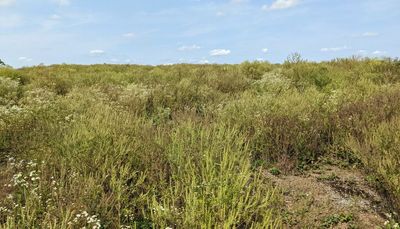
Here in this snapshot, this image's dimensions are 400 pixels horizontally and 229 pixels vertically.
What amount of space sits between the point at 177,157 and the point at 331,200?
199 centimetres

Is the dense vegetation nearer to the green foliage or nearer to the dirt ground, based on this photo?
the dirt ground

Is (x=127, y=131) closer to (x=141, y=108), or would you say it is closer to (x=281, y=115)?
(x=281, y=115)

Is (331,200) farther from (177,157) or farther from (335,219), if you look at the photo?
(177,157)

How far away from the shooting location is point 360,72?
13.9 metres

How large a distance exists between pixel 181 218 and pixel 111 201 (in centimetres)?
75

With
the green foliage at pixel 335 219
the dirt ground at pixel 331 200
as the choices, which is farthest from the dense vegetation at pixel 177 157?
the green foliage at pixel 335 219

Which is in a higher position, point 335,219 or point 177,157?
point 177,157

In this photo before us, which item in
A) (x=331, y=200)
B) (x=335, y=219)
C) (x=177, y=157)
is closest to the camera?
(x=335, y=219)

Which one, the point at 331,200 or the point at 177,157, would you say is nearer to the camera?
A: the point at 177,157

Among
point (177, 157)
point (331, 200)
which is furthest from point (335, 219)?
point (177, 157)

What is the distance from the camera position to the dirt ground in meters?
4.04

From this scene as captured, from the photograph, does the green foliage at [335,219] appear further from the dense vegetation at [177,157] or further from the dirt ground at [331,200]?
the dense vegetation at [177,157]

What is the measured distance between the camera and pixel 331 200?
4648 mm

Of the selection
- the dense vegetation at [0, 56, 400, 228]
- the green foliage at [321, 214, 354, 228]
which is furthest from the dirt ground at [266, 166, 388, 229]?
the dense vegetation at [0, 56, 400, 228]
